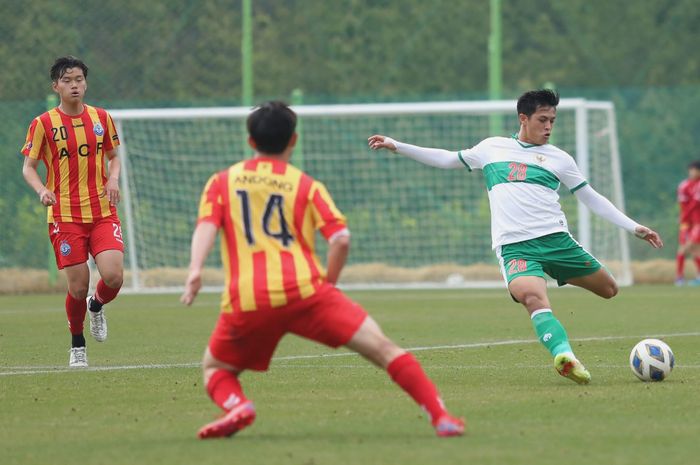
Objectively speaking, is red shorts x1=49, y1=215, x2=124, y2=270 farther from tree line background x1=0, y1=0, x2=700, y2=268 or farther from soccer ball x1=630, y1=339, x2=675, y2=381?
tree line background x1=0, y1=0, x2=700, y2=268

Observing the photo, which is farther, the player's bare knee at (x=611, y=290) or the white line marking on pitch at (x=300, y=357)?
the white line marking on pitch at (x=300, y=357)

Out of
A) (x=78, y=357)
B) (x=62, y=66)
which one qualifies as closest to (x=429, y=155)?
(x=62, y=66)

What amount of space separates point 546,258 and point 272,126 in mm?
3454

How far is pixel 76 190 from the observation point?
10703 millimetres

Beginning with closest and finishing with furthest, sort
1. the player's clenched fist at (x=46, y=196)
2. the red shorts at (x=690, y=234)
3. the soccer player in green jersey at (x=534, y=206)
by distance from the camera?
the soccer player in green jersey at (x=534, y=206) < the player's clenched fist at (x=46, y=196) < the red shorts at (x=690, y=234)

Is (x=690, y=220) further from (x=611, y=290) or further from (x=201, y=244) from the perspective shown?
(x=201, y=244)

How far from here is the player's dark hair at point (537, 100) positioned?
9.48m

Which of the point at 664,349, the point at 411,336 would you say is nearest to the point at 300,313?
the point at 664,349

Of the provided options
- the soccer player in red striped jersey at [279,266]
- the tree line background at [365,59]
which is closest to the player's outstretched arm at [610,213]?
the soccer player in red striped jersey at [279,266]

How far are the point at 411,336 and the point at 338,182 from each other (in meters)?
10.8

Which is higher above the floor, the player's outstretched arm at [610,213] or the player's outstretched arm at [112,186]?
the player's outstretched arm at [112,186]

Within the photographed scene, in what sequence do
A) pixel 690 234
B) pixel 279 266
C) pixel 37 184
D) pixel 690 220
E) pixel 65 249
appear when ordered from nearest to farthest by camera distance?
pixel 279 266 < pixel 37 184 < pixel 65 249 < pixel 690 234 < pixel 690 220

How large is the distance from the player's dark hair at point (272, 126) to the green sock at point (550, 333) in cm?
298

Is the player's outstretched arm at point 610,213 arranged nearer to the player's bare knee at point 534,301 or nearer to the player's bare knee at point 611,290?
the player's bare knee at point 611,290
